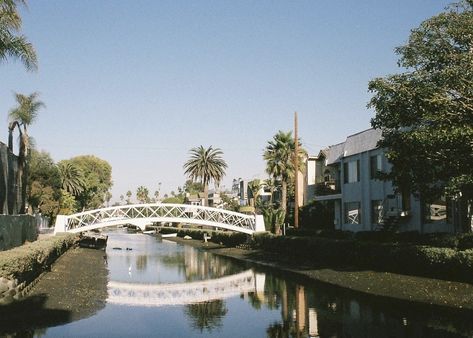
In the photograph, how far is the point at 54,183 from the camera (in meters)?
73.1

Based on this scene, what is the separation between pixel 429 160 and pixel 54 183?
60.2 meters

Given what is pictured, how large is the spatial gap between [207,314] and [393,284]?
9.97m

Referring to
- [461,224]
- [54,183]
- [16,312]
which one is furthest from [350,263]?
[54,183]

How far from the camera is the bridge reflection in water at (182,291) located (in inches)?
1045

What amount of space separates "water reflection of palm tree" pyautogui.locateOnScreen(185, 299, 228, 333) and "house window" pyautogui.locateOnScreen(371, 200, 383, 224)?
1785 cm

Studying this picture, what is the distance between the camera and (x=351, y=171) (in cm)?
4438

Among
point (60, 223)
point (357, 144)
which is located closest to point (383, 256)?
point (357, 144)

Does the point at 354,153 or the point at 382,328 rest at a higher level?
the point at 354,153

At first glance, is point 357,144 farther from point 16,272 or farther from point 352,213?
point 16,272

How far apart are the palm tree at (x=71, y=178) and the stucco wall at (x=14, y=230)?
5020 cm

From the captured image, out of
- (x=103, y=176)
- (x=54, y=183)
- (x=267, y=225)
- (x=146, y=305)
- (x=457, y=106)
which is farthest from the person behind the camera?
(x=103, y=176)

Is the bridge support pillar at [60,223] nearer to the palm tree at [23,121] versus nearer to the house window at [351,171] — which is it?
the palm tree at [23,121]

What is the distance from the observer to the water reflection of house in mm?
33344

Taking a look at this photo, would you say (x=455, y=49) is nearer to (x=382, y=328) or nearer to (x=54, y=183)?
(x=382, y=328)
